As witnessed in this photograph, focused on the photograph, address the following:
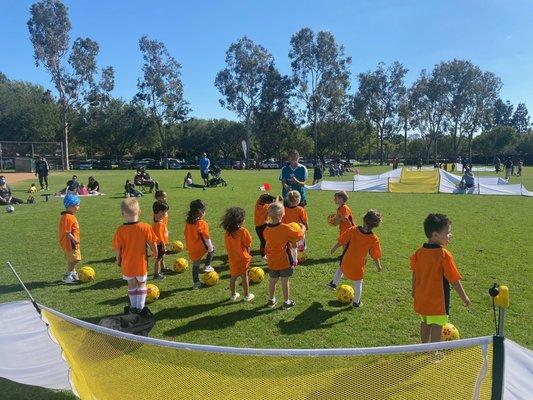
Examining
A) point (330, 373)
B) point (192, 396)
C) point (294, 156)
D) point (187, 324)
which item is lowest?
point (187, 324)

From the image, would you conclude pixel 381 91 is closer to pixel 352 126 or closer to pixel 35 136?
pixel 352 126

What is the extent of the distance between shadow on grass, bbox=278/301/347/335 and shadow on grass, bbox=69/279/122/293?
11.3ft

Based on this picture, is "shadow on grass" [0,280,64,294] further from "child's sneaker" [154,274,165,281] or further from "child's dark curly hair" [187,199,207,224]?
"child's dark curly hair" [187,199,207,224]

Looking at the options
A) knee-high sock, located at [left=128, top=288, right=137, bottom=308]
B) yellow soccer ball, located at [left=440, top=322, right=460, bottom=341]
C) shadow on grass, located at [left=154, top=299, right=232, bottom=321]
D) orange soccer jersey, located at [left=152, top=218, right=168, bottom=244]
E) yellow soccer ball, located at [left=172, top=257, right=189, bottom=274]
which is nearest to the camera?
yellow soccer ball, located at [left=440, top=322, right=460, bottom=341]

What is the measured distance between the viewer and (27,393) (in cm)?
420

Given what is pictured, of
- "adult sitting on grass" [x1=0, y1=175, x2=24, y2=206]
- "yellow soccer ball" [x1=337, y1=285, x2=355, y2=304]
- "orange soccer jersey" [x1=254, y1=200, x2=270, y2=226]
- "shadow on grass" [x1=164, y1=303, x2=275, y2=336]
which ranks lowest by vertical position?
"shadow on grass" [x1=164, y1=303, x2=275, y2=336]

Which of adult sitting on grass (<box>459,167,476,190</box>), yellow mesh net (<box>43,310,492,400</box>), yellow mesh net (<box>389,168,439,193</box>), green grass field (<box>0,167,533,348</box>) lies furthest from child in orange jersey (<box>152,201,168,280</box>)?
adult sitting on grass (<box>459,167,476,190</box>)

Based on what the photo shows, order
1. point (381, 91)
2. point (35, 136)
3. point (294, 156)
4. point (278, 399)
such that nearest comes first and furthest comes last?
point (278, 399), point (294, 156), point (35, 136), point (381, 91)

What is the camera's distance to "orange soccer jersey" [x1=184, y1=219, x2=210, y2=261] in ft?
24.9

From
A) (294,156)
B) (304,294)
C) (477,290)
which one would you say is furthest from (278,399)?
(294,156)

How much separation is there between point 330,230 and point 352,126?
70.6m

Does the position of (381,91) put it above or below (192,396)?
above

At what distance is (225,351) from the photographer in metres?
2.33

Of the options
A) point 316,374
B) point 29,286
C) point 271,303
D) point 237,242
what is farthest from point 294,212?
point 316,374
